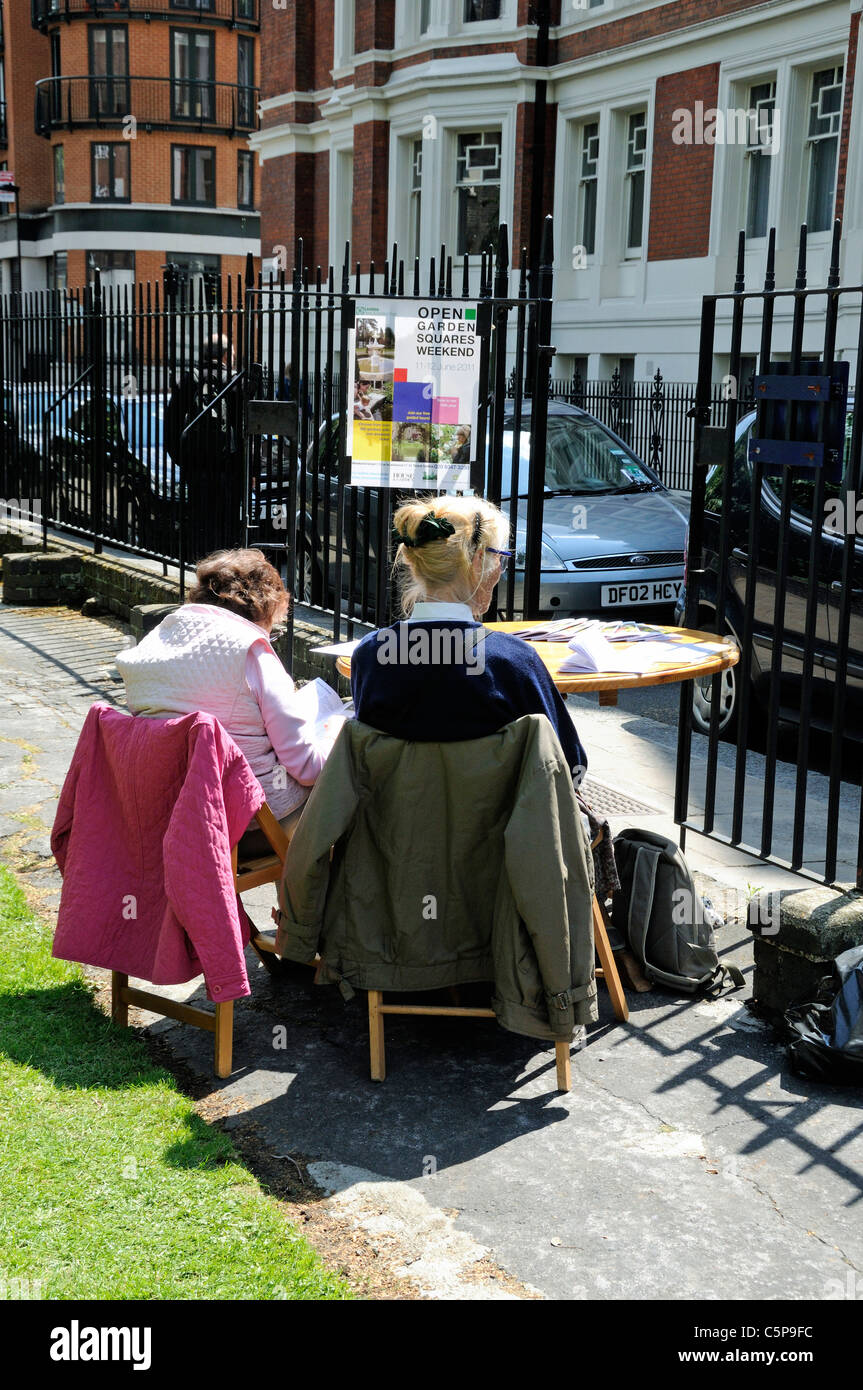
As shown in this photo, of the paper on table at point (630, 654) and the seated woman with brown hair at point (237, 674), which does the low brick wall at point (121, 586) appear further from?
the seated woman with brown hair at point (237, 674)

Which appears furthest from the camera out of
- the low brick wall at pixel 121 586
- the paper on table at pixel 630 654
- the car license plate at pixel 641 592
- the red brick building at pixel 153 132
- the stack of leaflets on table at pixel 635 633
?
the red brick building at pixel 153 132

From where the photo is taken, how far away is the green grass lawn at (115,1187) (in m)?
2.93

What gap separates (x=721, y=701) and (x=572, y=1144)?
4386 millimetres

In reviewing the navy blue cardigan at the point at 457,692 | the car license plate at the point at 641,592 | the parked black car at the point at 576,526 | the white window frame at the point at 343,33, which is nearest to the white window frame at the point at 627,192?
the white window frame at the point at 343,33

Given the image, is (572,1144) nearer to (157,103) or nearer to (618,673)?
(618,673)

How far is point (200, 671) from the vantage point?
414 cm

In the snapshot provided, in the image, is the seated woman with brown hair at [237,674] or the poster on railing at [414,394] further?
the poster on railing at [414,394]

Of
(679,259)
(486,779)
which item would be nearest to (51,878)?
(486,779)

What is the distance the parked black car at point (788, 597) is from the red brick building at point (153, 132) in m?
43.4

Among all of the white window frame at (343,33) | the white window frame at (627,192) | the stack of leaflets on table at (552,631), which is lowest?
the stack of leaflets on table at (552,631)

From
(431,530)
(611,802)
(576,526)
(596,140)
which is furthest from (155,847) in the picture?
(596,140)

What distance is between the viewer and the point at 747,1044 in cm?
418
